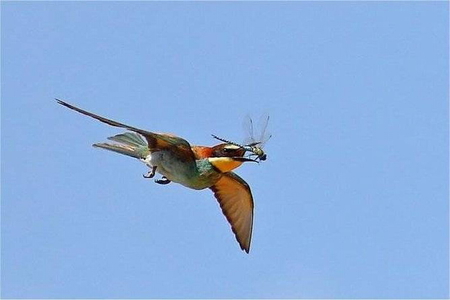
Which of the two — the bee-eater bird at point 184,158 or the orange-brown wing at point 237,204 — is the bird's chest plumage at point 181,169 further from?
the orange-brown wing at point 237,204

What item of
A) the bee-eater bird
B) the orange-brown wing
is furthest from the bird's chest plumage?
the orange-brown wing

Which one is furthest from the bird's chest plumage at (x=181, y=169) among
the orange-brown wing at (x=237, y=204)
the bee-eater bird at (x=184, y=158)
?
the orange-brown wing at (x=237, y=204)

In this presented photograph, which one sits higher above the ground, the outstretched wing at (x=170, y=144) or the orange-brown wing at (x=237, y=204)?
the orange-brown wing at (x=237, y=204)

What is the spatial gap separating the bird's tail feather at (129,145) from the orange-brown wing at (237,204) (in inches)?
36.4

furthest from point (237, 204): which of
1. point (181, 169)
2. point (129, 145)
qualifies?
point (181, 169)

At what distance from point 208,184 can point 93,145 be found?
2.45ft

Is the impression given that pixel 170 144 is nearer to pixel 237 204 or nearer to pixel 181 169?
pixel 181 169

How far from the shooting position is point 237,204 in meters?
8.57

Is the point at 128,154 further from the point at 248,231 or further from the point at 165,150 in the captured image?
the point at 248,231

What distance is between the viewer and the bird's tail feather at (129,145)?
750 centimetres

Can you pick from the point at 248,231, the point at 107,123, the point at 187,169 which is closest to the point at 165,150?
the point at 187,169

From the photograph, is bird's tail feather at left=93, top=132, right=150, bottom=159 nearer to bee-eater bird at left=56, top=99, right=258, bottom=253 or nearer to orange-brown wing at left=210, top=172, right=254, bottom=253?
bee-eater bird at left=56, top=99, right=258, bottom=253

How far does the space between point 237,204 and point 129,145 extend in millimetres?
1205

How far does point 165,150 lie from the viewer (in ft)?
24.0
